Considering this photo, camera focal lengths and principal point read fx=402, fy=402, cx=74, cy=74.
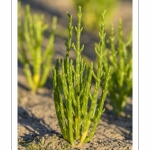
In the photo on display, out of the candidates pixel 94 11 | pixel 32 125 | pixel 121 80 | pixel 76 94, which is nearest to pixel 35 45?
pixel 121 80

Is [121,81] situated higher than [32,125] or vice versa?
[121,81]

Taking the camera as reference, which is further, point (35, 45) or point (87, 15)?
point (87, 15)

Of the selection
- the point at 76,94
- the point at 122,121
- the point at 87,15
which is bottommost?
the point at 122,121

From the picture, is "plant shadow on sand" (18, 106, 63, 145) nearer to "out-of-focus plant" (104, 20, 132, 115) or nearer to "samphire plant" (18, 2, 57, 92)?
"samphire plant" (18, 2, 57, 92)

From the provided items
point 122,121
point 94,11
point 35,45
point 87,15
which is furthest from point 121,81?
point 87,15

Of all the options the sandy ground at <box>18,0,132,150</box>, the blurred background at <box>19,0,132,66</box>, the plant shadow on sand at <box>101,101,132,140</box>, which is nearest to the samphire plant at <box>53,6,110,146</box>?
the sandy ground at <box>18,0,132,150</box>

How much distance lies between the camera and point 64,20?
8547mm

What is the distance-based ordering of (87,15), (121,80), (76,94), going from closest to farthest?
(76,94), (121,80), (87,15)

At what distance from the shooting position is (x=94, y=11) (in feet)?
25.8

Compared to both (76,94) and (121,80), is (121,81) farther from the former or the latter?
(76,94)

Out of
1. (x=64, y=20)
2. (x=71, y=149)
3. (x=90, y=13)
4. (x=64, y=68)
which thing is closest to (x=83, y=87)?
(x=64, y=68)

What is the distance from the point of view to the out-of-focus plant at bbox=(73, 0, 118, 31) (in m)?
7.78

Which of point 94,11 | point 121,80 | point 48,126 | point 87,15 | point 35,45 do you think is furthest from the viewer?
point 87,15
